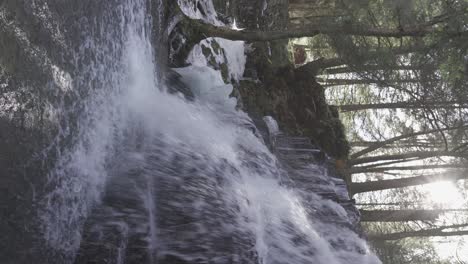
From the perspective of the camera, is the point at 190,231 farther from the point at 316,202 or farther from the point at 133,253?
the point at 316,202

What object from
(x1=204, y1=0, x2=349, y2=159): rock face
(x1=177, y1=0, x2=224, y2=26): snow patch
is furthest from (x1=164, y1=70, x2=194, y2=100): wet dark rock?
(x1=204, y1=0, x2=349, y2=159): rock face

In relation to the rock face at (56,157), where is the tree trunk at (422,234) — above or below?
above

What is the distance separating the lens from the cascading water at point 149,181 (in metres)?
3.13

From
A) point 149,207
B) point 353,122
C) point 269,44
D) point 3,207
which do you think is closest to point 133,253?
point 149,207

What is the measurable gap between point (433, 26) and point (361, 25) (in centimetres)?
66

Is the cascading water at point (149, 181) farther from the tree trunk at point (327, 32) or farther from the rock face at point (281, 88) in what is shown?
the rock face at point (281, 88)

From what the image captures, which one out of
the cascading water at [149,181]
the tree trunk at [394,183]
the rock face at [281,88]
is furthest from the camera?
the tree trunk at [394,183]

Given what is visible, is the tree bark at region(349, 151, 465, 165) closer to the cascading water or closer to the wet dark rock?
the cascading water

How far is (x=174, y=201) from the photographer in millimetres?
3600

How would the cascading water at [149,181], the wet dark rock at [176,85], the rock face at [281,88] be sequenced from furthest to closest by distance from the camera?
the rock face at [281,88] < the wet dark rock at [176,85] < the cascading water at [149,181]

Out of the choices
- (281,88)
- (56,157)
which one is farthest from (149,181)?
(281,88)

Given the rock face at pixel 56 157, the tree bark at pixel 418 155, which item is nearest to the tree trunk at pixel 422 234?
the tree bark at pixel 418 155

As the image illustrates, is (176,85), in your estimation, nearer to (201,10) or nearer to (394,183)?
(201,10)

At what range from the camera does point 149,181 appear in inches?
142
